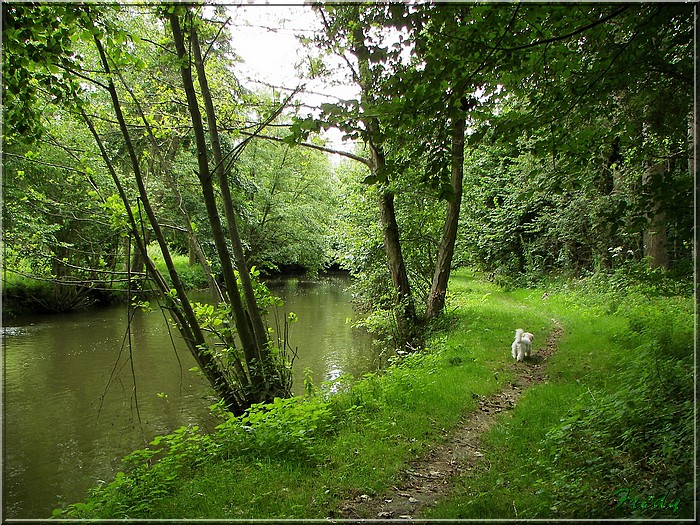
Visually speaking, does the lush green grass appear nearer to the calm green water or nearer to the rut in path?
the rut in path

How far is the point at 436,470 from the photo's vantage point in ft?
15.2

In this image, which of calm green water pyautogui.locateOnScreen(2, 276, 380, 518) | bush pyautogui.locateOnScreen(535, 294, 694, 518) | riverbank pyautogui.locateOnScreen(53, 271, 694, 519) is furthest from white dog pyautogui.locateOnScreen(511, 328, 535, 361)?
calm green water pyautogui.locateOnScreen(2, 276, 380, 518)

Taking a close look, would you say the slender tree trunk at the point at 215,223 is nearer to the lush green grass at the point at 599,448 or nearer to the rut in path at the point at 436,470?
the rut in path at the point at 436,470

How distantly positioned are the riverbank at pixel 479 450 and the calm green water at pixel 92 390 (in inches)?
37.5

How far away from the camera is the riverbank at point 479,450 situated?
339 cm

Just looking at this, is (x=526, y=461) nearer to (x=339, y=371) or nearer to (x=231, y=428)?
(x=231, y=428)

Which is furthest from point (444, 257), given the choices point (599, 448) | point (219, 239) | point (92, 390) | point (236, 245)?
point (92, 390)

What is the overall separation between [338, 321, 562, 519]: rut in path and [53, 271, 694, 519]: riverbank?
7 cm

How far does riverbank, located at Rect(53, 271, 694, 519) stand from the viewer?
3387 mm

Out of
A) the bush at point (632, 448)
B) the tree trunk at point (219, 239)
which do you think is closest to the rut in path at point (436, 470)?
the bush at point (632, 448)

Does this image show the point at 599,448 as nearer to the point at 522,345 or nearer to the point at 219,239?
the point at 522,345

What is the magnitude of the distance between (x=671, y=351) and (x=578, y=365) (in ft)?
6.54

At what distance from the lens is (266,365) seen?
6.90 m

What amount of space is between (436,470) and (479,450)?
2.19 ft
